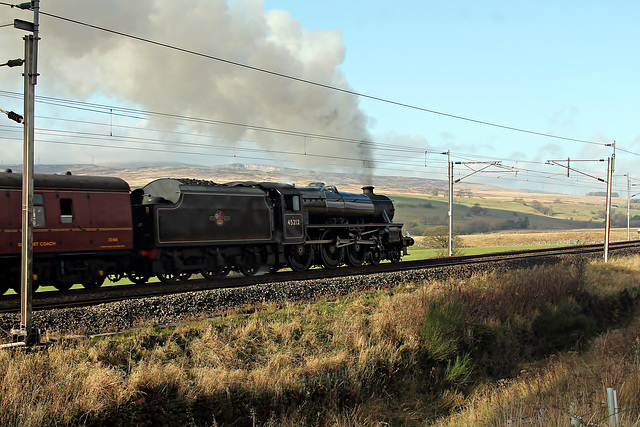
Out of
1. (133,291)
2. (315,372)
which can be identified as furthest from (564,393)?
(133,291)

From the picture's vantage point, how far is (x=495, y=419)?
356 inches

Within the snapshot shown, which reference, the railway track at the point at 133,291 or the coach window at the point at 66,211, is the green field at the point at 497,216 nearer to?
the railway track at the point at 133,291

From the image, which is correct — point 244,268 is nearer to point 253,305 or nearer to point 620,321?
point 253,305

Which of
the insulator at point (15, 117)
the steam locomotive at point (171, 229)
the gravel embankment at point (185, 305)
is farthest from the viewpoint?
the steam locomotive at point (171, 229)

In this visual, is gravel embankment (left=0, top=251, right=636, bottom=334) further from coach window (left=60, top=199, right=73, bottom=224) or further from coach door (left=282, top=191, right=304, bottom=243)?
coach window (left=60, top=199, right=73, bottom=224)

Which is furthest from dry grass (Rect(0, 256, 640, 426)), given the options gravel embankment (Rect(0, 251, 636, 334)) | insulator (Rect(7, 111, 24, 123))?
insulator (Rect(7, 111, 24, 123))

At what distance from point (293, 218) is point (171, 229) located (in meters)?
4.82

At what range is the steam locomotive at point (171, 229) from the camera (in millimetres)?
13672

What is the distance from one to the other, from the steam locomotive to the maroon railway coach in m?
0.02

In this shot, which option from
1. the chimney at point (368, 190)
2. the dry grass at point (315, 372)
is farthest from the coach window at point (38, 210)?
the chimney at point (368, 190)

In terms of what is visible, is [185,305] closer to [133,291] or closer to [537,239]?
[133,291]

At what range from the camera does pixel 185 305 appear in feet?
41.1

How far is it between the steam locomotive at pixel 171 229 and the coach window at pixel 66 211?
0.08 ft

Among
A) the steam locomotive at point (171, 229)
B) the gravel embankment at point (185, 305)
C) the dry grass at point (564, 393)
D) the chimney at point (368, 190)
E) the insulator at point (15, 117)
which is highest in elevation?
the insulator at point (15, 117)
